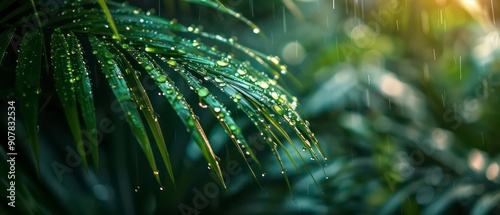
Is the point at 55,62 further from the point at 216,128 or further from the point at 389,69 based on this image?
the point at 389,69

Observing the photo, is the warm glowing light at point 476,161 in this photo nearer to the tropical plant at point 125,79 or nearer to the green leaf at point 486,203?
the green leaf at point 486,203

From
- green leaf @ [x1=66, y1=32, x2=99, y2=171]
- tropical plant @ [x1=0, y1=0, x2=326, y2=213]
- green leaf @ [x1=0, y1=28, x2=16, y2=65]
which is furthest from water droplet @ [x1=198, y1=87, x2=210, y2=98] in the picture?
green leaf @ [x1=0, y1=28, x2=16, y2=65]

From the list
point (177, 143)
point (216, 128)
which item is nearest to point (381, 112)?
point (216, 128)

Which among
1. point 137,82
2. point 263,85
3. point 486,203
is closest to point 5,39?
point 137,82

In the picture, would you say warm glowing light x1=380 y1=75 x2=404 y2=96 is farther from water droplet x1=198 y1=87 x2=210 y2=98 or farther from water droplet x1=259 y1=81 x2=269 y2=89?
water droplet x1=198 y1=87 x2=210 y2=98

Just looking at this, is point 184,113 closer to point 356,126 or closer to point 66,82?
point 66,82

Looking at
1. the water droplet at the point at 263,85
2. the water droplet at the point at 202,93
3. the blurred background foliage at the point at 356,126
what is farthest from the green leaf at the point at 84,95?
the blurred background foliage at the point at 356,126
